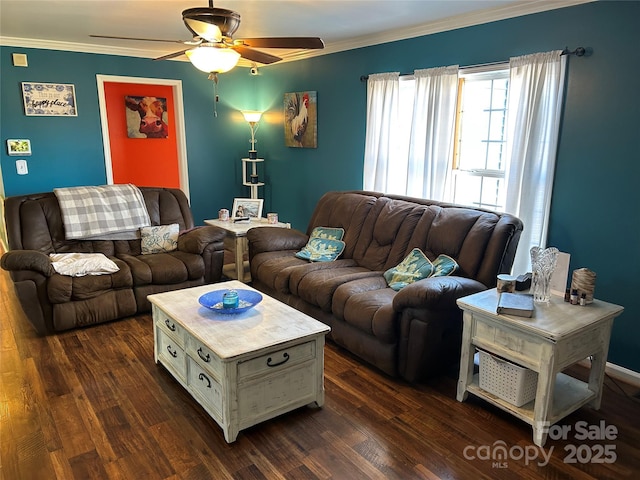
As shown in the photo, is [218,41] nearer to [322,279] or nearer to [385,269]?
[322,279]

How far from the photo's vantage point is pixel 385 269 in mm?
3607

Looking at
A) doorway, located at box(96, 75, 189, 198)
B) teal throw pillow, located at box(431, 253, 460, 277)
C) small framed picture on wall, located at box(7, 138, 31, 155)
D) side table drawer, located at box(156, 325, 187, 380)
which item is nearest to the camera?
side table drawer, located at box(156, 325, 187, 380)

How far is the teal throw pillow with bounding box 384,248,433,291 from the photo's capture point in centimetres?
315

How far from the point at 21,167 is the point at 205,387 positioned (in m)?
3.59

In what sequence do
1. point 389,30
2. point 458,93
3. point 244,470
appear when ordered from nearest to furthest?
point 244,470, point 458,93, point 389,30

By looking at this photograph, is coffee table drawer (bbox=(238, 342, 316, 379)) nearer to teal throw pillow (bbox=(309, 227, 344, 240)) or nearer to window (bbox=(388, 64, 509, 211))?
teal throw pillow (bbox=(309, 227, 344, 240))

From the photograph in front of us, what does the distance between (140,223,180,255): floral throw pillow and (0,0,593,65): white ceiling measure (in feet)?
5.69

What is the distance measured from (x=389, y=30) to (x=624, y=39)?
1879 mm

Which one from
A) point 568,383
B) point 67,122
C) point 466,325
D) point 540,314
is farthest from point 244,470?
point 67,122

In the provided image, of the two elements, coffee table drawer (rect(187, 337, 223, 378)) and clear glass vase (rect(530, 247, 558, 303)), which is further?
clear glass vase (rect(530, 247, 558, 303))

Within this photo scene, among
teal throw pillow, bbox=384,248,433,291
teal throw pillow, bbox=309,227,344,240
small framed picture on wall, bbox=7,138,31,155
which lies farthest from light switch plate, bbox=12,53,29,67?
teal throw pillow, bbox=384,248,433,291

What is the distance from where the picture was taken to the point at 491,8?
3248 mm

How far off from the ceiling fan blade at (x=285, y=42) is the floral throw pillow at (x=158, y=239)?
7.20ft

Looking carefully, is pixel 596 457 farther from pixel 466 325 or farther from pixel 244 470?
pixel 244 470
